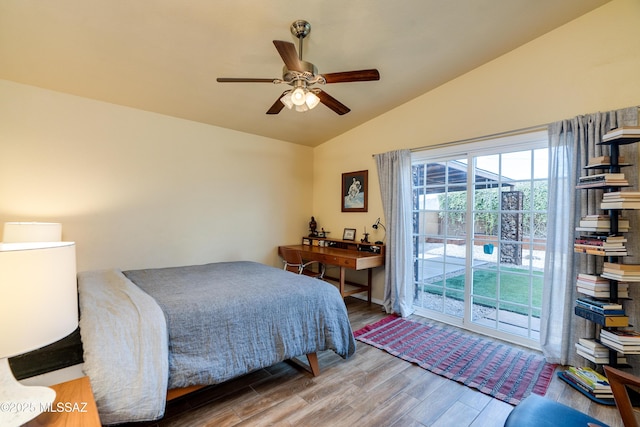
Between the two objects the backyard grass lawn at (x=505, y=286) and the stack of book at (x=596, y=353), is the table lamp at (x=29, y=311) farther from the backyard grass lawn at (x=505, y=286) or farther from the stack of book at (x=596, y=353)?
the backyard grass lawn at (x=505, y=286)

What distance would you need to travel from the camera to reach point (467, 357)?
8.50ft

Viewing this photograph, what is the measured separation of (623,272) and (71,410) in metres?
3.06

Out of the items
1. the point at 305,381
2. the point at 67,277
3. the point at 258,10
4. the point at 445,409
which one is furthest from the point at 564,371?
the point at 258,10

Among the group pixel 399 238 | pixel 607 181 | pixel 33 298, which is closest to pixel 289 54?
pixel 33 298

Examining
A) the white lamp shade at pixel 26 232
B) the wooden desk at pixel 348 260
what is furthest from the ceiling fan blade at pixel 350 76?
the white lamp shade at pixel 26 232

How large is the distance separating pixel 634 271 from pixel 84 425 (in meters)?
3.05

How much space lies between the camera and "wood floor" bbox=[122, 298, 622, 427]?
1.80m

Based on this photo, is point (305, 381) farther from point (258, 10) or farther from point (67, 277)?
point (258, 10)

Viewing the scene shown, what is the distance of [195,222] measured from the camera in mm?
3764

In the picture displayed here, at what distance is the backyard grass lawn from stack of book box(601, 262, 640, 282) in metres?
0.74

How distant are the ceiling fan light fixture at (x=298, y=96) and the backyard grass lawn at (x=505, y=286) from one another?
8.67 ft

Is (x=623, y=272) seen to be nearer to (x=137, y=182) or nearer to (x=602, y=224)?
(x=602, y=224)

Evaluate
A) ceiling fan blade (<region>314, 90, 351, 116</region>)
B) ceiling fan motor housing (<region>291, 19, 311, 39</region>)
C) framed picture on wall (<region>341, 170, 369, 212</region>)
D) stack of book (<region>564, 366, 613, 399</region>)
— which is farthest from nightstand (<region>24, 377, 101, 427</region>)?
framed picture on wall (<region>341, 170, 369, 212</region>)

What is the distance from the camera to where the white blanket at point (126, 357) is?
1.28 m
